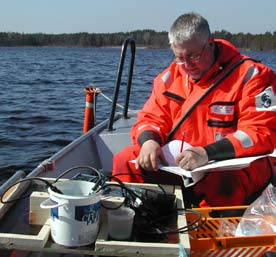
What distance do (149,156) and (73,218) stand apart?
108 cm

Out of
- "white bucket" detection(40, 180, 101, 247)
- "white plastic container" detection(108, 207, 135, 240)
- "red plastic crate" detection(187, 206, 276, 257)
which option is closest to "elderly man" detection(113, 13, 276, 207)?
"red plastic crate" detection(187, 206, 276, 257)

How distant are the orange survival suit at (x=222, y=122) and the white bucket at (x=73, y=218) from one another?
1.04m

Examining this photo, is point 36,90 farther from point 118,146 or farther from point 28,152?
point 118,146

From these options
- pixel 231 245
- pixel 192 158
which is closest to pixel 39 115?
pixel 192 158

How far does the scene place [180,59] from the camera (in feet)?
10.9

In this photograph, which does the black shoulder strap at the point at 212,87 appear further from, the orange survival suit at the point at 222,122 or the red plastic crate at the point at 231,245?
the red plastic crate at the point at 231,245

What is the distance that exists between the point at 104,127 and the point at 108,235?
3.19 m

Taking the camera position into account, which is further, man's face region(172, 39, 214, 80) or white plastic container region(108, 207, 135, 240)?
man's face region(172, 39, 214, 80)

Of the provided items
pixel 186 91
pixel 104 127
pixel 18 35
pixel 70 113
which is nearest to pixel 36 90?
pixel 70 113

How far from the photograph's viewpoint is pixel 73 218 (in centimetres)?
210

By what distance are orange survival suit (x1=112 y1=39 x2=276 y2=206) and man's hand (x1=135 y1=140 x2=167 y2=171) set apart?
0.12 m

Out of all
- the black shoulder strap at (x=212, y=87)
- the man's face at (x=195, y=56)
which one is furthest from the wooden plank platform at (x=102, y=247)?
the man's face at (x=195, y=56)

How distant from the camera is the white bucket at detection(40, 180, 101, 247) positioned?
6.86ft

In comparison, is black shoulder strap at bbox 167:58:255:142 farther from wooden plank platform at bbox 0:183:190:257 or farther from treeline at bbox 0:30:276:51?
treeline at bbox 0:30:276:51
